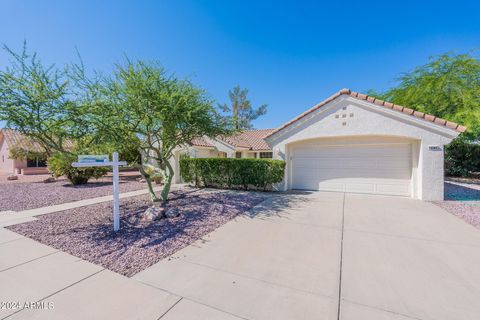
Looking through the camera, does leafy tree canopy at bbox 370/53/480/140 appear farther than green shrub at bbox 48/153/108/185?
No

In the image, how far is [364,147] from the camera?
400 inches

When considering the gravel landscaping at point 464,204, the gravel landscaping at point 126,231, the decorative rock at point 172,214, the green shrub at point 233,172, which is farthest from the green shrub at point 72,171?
the gravel landscaping at point 464,204

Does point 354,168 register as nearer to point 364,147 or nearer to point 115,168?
point 364,147

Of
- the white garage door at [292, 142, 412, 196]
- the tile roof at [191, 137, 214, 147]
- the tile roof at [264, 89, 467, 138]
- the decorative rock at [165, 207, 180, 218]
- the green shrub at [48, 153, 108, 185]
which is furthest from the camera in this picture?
the tile roof at [191, 137, 214, 147]

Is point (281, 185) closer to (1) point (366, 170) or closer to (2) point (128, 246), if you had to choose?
(1) point (366, 170)

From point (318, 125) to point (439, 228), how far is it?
620cm

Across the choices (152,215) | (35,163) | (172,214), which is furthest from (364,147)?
(35,163)

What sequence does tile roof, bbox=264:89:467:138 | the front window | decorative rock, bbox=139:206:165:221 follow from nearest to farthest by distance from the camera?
decorative rock, bbox=139:206:165:221
tile roof, bbox=264:89:467:138
the front window

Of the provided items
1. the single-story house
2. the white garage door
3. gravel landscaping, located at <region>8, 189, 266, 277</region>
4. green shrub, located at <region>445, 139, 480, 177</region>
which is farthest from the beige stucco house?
green shrub, located at <region>445, 139, 480, 177</region>

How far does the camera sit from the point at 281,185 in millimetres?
11078

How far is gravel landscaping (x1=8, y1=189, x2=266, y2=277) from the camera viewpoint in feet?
13.3

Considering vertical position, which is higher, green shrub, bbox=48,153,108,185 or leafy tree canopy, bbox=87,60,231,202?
leafy tree canopy, bbox=87,60,231,202

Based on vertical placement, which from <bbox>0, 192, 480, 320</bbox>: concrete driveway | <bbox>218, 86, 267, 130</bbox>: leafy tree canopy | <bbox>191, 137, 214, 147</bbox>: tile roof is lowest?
<bbox>0, 192, 480, 320</bbox>: concrete driveway

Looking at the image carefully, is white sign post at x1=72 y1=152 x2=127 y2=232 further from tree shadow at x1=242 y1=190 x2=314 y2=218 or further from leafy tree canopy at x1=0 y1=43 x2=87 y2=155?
tree shadow at x1=242 y1=190 x2=314 y2=218
